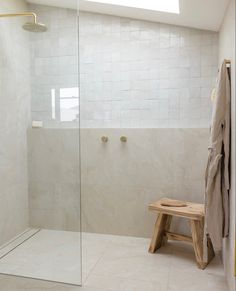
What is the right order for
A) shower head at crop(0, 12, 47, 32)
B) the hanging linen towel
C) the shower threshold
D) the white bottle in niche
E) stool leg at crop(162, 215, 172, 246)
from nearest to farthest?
the hanging linen towel → the shower threshold → shower head at crop(0, 12, 47, 32) → the white bottle in niche → stool leg at crop(162, 215, 172, 246)

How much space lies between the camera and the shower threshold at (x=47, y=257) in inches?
90.6

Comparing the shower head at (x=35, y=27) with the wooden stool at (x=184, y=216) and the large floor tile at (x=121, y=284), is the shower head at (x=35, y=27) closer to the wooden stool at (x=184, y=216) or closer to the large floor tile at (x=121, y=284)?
the wooden stool at (x=184, y=216)

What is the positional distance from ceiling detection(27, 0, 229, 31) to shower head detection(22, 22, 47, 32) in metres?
0.19

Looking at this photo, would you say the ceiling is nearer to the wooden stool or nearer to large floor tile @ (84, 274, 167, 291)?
the wooden stool

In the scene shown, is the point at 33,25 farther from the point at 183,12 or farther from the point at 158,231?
the point at 158,231

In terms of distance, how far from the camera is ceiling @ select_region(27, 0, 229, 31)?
2318 mm

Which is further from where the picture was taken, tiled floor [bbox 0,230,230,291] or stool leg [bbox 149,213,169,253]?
stool leg [bbox 149,213,169,253]

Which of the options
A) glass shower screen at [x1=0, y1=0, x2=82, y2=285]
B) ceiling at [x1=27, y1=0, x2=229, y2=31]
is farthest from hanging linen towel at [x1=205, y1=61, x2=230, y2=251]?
glass shower screen at [x1=0, y1=0, x2=82, y2=285]

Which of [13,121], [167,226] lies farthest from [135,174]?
[13,121]

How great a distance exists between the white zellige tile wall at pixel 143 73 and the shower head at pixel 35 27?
834mm

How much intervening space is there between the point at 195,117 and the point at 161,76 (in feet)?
1.81

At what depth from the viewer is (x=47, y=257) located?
239 cm

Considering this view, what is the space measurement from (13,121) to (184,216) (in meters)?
1.72

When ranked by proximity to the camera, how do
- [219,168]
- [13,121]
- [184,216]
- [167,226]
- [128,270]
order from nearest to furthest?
[219,168], [128,270], [184,216], [13,121], [167,226]
